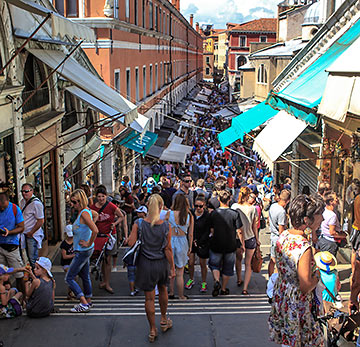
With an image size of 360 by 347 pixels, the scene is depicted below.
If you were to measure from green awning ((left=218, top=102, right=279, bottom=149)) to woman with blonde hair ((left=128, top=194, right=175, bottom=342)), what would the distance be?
824cm

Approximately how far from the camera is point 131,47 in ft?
69.3

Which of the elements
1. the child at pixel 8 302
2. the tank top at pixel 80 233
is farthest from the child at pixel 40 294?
the tank top at pixel 80 233

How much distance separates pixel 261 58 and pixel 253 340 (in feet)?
80.6

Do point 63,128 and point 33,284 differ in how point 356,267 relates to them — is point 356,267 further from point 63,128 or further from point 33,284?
point 63,128

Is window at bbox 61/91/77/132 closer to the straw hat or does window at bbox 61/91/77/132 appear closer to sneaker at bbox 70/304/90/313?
sneaker at bbox 70/304/90/313

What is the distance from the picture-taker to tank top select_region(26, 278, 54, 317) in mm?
5512

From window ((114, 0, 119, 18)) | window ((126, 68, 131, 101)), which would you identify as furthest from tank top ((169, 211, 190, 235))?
window ((126, 68, 131, 101))

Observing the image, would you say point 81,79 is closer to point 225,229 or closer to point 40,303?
point 225,229

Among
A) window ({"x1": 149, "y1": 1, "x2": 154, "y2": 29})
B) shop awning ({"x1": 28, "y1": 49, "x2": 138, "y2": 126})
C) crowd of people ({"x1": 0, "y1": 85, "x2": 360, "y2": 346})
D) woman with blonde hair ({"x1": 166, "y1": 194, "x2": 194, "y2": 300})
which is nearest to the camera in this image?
crowd of people ({"x1": 0, "y1": 85, "x2": 360, "y2": 346})

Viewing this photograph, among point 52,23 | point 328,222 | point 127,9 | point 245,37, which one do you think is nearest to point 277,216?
point 328,222

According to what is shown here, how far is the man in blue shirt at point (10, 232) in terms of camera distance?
6.28m

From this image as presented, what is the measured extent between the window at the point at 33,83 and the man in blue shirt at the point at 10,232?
316 cm

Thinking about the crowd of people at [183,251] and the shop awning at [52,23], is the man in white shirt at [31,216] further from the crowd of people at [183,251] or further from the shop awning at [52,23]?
the shop awning at [52,23]

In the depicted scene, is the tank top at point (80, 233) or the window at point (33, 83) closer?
the tank top at point (80, 233)
